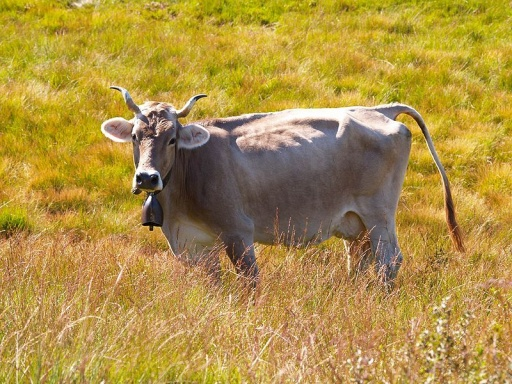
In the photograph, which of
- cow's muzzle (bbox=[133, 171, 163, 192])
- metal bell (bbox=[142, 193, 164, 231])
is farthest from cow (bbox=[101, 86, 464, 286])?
metal bell (bbox=[142, 193, 164, 231])

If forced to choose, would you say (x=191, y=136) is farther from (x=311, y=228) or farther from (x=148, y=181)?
(x=311, y=228)

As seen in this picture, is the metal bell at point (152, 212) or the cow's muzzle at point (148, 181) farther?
the metal bell at point (152, 212)

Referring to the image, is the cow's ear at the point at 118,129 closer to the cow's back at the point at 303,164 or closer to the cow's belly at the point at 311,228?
the cow's back at the point at 303,164

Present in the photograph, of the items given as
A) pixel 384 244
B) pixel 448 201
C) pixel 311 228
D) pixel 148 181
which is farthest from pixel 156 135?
pixel 448 201

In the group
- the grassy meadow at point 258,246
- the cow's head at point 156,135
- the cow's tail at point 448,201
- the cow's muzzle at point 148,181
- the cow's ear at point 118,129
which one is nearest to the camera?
the grassy meadow at point 258,246

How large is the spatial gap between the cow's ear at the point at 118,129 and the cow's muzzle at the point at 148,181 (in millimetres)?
710

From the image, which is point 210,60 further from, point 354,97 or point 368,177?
point 368,177

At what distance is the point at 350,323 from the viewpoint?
5281mm

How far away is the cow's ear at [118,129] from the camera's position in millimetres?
7328

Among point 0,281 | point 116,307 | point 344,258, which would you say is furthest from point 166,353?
point 344,258

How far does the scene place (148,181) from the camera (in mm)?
6680

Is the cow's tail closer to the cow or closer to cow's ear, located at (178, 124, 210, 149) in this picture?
the cow

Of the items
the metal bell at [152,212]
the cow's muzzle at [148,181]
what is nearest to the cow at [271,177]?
the cow's muzzle at [148,181]

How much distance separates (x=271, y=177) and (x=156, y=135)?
46.2 inches
